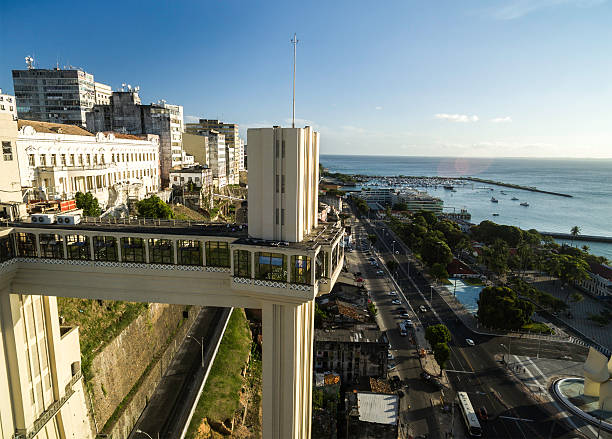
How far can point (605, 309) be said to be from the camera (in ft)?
177

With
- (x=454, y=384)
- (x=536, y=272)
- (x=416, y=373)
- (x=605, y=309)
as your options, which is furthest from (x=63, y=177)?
(x=536, y=272)

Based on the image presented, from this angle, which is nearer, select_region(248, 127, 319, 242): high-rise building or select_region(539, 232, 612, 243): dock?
select_region(248, 127, 319, 242): high-rise building

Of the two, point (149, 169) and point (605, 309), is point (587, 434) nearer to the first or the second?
point (605, 309)

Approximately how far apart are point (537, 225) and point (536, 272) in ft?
233

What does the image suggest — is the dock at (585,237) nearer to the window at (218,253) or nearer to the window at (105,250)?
the window at (218,253)

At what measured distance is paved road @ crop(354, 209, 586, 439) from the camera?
103 feet

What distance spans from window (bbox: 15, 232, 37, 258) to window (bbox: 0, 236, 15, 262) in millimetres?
288

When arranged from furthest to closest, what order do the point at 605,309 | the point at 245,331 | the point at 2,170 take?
the point at 605,309 → the point at 245,331 → the point at 2,170

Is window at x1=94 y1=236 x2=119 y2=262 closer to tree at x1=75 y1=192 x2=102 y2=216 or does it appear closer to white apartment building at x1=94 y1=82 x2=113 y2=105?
tree at x1=75 y1=192 x2=102 y2=216

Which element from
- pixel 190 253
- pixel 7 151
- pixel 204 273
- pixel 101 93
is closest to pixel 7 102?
pixel 101 93

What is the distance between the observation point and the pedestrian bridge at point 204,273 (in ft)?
54.4

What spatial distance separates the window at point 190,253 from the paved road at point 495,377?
2897 cm

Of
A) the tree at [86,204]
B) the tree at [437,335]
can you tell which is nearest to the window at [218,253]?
the tree at [86,204]

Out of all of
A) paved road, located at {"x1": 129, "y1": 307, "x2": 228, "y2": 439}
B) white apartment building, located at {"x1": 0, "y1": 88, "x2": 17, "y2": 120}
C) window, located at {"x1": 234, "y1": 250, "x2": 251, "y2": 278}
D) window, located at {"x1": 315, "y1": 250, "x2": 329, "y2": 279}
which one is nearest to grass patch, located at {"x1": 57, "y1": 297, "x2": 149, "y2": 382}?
paved road, located at {"x1": 129, "y1": 307, "x2": 228, "y2": 439}
